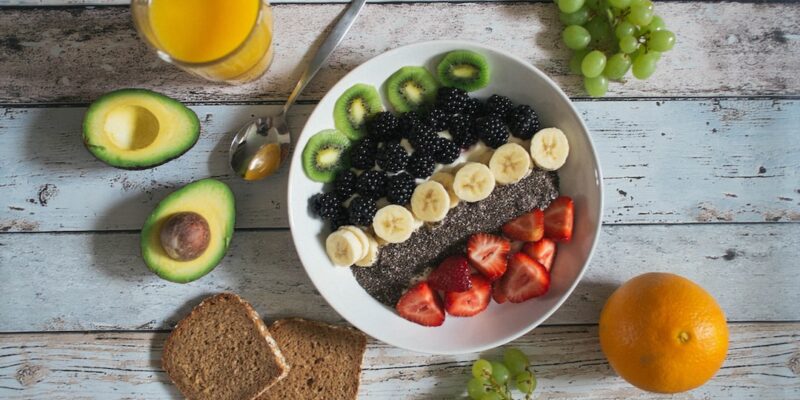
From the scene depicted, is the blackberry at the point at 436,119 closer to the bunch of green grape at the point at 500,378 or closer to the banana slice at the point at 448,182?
the banana slice at the point at 448,182

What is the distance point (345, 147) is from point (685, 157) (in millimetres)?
819

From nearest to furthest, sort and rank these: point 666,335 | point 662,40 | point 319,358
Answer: point 666,335 < point 662,40 < point 319,358

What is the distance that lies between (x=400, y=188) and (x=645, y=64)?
62 centimetres

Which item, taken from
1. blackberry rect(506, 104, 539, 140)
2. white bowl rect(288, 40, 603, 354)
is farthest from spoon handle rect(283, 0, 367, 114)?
blackberry rect(506, 104, 539, 140)

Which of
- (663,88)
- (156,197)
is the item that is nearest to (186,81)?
(156,197)

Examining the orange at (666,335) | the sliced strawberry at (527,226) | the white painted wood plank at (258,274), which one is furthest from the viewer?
the white painted wood plank at (258,274)

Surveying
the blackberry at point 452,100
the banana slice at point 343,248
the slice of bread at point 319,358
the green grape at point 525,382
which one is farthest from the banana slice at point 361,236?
the green grape at point 525,382

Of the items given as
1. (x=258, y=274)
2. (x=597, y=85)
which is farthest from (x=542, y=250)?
(x=258, y=274)

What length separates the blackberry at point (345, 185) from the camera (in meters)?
1.40

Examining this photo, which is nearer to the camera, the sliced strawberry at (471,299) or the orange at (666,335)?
the orange at (666,335)

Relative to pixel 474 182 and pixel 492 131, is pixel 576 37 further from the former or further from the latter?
pixel 474 182

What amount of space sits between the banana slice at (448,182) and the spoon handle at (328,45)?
37 cm

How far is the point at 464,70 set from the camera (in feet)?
4.56

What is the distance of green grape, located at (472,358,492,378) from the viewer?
1432mm
